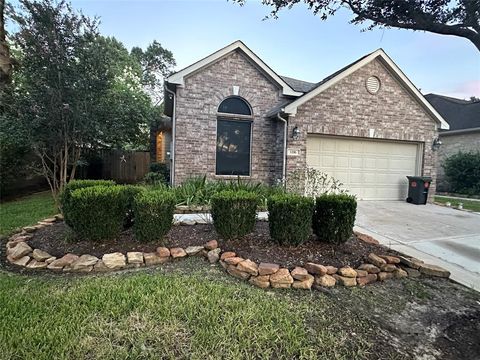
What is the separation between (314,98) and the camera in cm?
905

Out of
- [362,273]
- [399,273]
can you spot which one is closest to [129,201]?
[362,273]

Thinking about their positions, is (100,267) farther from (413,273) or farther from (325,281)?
(413,273)

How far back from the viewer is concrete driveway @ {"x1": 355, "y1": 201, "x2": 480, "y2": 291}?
13.5 feet

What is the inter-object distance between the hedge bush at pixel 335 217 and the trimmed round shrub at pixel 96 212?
9.97 ft

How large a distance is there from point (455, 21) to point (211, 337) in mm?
4291

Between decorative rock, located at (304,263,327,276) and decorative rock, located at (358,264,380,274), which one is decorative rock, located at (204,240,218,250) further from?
decorative rock, located at (358,264,380,274)

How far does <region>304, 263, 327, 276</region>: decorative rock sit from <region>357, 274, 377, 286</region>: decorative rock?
0.45 meters

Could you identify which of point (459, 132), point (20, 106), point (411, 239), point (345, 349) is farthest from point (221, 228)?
point (459, 132)

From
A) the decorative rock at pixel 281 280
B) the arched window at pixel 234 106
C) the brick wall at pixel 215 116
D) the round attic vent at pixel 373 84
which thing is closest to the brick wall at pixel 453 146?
the round attic vent at pixel 373 84

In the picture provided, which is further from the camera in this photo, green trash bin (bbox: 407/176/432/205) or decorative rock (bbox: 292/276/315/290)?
green trash bin (bbox: 407/176/432/205)

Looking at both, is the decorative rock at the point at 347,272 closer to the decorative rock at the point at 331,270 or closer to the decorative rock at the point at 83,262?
the decorative rock at the point at 331,270

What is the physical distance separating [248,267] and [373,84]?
906 cm

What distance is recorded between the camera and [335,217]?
4.02 m

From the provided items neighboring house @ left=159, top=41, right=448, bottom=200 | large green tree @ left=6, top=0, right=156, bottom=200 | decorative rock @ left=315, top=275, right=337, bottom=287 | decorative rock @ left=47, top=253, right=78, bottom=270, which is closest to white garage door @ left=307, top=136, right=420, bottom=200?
neighboring house @ left=159, top=41, right=448, bottom=200
